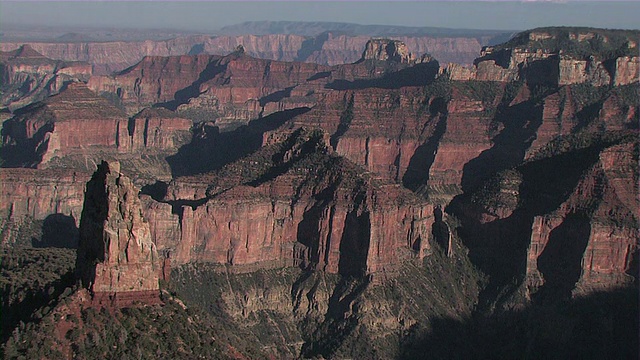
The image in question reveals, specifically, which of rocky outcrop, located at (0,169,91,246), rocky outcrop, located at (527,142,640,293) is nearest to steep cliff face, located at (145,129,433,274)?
rocky outcrop, located at (527,142,640,293)

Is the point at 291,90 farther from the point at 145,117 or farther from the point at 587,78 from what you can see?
the point at 587,78

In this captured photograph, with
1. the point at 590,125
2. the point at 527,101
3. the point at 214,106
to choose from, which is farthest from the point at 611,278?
the point at 214,106

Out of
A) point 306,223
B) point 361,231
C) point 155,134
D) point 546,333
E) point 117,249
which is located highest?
point 117,249

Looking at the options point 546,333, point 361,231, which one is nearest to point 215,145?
point 361,231

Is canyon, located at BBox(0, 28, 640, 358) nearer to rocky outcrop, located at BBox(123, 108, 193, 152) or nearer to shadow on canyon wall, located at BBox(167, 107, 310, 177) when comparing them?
shadow on canyon wall, located at BBox(167, 107, 310, 177)

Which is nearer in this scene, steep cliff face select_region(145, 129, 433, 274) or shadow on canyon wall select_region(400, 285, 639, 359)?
shadow on canyon wall select_region(400, 285, 639, 359)

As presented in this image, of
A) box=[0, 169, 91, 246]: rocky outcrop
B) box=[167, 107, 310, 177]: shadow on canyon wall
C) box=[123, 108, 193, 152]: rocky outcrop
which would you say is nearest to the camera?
box=[0, 169, 91, 246]: rocky outcrop

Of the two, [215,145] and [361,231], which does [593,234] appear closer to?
[361,231]

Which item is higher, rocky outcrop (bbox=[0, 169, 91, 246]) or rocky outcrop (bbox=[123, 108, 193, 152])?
rocky outcrop (bbox=[0, 169, 91, 246])

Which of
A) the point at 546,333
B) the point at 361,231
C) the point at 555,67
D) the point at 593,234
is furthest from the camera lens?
the point at 555,67
